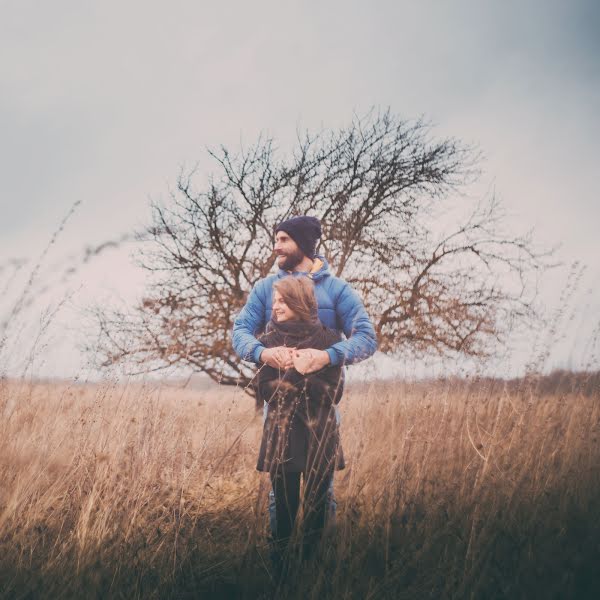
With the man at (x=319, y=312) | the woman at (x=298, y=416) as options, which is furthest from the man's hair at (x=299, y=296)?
the man at (x=319, y=312)

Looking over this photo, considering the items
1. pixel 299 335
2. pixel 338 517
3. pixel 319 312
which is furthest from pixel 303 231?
pixel 338 517

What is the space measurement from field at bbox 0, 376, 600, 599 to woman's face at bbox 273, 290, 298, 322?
63 cm

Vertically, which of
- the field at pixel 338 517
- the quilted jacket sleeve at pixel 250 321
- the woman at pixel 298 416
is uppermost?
the quilted jacket sleeve at pixel 250 321

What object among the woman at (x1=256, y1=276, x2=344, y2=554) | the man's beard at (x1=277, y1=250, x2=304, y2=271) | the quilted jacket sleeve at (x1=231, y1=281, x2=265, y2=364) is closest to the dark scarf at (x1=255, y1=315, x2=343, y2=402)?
the woman at (x1=256, y1=276, x2=344, y2=554)

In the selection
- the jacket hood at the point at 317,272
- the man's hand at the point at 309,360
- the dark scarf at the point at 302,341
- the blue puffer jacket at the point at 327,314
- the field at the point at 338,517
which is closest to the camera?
the field at the point at 338,517

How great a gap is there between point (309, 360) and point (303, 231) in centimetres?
89

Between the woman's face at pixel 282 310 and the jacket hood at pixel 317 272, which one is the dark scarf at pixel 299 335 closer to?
the woman's face at pixel 282 310

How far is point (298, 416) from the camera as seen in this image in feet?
7.77

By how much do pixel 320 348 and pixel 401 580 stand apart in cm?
107

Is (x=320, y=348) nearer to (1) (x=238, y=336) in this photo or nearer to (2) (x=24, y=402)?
(1) (x=238, y=336)

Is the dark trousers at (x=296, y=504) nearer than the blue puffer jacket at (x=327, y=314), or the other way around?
the dark trousers at (x=296, y=504)

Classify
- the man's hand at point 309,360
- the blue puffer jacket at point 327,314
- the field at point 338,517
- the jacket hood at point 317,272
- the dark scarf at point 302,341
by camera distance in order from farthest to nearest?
the jacket hood at point 317,272 → the blue puffer jacket at point 327,314 → the dark scarf at point 302,341 → the man's hand at point 309,360 → the field at point 338,517

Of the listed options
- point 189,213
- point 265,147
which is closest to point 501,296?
point 265,147

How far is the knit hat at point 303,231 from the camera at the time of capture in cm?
281
